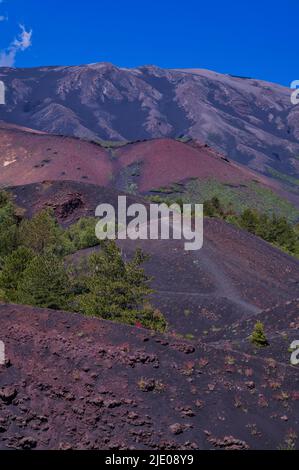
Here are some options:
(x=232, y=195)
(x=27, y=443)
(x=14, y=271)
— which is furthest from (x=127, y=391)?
(x=232, y=195)

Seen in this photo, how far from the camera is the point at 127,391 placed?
1767cm

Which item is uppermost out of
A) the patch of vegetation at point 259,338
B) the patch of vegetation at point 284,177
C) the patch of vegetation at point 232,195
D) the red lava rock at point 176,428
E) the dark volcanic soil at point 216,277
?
the patch of vegetation at point 284,177

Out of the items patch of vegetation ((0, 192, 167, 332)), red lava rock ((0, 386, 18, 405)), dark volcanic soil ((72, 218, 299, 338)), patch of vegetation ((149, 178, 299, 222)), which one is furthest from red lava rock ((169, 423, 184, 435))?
patch of vegetation ((149, 178, 299, 222))

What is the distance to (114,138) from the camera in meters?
182

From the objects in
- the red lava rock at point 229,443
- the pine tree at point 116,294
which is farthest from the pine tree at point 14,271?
the red lava rock at point 229,443

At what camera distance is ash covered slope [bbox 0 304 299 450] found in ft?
53.4

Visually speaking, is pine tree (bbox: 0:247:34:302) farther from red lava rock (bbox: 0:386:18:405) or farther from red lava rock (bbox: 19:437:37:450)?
red lava rock (bbox: 19:437:37:450)

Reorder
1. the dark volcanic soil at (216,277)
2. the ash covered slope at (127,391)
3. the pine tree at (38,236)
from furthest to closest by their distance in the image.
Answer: the pine tree at (38,236)
the dark volcanic soil at (216,277)
the ash covered slope at (127,391)

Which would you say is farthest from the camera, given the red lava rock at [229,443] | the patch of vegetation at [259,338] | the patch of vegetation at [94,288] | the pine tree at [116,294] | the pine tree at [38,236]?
the pine tree at [38,236]

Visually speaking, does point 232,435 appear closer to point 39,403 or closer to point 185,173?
point 39,403

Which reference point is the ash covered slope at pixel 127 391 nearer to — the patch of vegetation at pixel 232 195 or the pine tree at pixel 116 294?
the pine tree at pixel 116 294

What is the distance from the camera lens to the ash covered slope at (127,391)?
16.3m

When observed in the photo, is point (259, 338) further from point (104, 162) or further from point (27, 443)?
point (104, 162)

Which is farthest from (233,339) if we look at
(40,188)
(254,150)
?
(254,150)
